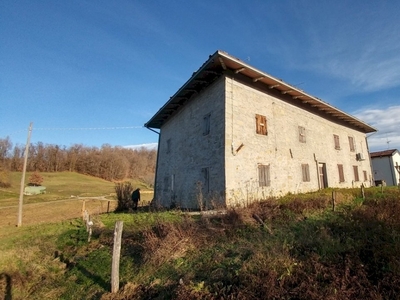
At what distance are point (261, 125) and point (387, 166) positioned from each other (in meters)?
25.1

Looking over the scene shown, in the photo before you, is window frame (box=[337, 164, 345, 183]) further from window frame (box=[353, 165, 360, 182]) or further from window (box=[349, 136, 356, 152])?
window (box=[349, 136, 356, 152])

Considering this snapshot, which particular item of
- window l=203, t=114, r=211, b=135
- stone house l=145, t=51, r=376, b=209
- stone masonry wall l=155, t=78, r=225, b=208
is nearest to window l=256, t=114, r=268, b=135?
stone house l=145, t=51, r=376, b=209

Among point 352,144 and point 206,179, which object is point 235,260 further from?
point 352,144

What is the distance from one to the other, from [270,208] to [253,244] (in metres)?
3.10

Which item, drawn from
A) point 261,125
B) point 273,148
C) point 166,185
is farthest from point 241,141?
point 166,185

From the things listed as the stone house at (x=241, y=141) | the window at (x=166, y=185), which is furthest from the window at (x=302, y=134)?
the window at (x=166, y=185)

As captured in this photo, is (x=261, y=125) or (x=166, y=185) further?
(x=166, y=185)

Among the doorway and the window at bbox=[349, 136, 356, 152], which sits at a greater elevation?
the window at bbox=[349, 136, 356, 152]

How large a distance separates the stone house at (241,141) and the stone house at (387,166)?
13.8 meters

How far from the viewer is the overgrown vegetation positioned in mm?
3342

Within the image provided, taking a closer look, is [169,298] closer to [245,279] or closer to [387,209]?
[245,279]

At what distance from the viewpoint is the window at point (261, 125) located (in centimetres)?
1144

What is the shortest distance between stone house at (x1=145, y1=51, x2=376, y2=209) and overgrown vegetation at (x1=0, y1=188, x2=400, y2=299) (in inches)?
120

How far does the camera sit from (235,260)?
426 centimetres
